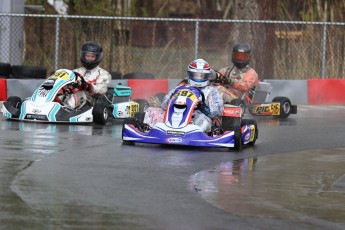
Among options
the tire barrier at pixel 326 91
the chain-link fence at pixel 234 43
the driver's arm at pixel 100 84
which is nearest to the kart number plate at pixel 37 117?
the driver's arm at pixel 100 84

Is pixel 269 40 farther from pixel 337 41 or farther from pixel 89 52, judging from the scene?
pixel 89 52

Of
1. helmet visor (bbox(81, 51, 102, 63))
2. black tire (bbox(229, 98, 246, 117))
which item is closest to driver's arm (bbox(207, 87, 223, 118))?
helmet visor (bbox(81, 51, 102, 63))

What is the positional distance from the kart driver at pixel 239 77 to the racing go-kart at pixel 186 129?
16.1 feet

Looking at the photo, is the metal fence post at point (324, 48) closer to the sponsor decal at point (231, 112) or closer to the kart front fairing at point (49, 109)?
the kart front fairing at point (49, 109)

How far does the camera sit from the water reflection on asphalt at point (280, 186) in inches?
340

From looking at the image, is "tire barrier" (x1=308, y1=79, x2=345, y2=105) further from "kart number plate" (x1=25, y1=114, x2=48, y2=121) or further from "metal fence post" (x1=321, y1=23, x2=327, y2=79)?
"kart number plate" (x1=25, y1=114, x2=48, y2=121)

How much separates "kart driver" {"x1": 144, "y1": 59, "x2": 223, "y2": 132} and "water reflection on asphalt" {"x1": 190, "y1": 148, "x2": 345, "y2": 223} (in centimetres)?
106

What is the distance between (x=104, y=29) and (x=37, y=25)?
3.71 m

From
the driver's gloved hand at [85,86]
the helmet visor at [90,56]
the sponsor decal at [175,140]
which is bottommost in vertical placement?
the sponsor decal at [175,140]

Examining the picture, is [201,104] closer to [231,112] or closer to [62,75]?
[231,112]

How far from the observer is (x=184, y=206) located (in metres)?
8.61

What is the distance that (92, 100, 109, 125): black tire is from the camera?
1590cm

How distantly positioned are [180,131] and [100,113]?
10.8 ft

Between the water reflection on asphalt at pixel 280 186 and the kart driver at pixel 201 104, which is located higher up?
the kart driver at pixel 201 104
